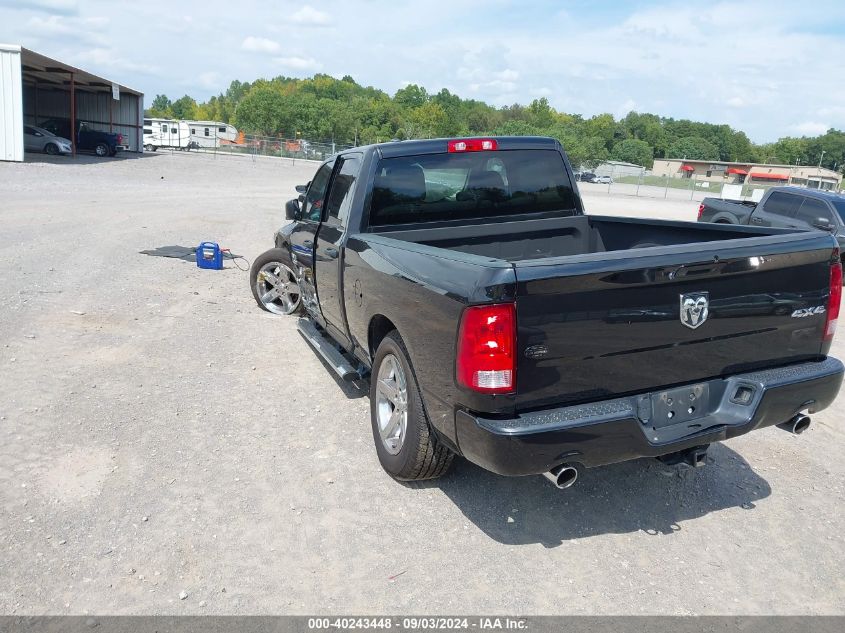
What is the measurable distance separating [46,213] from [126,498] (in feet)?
44.1

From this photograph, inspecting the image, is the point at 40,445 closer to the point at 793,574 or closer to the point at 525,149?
the point at 525,149

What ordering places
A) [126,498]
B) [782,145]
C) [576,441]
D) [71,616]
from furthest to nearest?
[782,145]
[126,498]
[576,441]
[71,616]

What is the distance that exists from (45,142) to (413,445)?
3589 cm

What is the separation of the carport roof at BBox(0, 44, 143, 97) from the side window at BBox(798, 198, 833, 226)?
1082 inches

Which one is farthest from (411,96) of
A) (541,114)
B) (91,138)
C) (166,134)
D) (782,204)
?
(782,204)

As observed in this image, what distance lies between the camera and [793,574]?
3.37 metres

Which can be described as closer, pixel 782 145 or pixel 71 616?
pixel 71 616

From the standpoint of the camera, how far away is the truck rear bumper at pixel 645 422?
3.08 m

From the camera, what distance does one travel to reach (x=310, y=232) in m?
5.97

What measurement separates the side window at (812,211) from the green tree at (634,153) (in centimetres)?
13793

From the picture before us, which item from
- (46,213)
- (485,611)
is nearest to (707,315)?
(485,611)

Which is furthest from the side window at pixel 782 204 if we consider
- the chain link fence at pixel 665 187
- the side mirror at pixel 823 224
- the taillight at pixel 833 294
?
the chain link fence at pixel 665 187

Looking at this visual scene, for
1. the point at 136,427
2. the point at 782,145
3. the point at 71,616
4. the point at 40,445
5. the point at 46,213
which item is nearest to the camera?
the point at 71,616

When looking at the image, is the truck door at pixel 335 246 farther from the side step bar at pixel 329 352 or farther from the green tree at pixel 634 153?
the green tree at pixel 634 153
